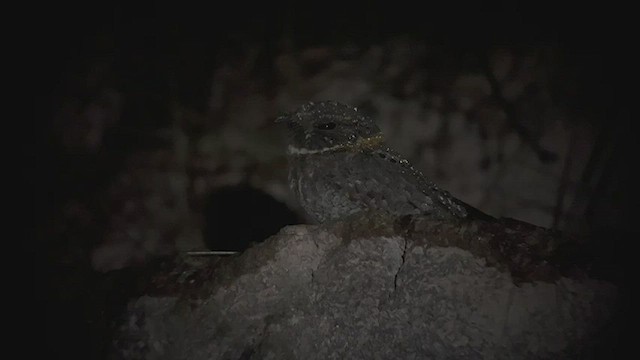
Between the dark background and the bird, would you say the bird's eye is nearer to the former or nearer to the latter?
the bird

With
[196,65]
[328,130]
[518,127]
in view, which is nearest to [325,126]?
[328,130]

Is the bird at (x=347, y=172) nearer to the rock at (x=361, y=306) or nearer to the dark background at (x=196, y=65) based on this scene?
the rock at (x=361, y=306)

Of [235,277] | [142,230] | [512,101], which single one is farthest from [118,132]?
[512,101]

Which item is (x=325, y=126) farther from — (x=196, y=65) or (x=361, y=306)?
(x=196, y=65)

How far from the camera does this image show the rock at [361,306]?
39.4 inches

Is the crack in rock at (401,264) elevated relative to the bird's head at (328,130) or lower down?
lower down

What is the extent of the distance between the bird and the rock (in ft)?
0.94

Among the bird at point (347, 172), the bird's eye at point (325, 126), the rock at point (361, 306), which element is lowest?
the rock at point (361, 306)

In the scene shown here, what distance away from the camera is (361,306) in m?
1.06

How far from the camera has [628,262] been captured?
3.34 ft

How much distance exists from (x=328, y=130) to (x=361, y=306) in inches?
24.9

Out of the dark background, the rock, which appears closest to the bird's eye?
the rock

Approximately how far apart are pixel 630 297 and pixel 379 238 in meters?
0.51

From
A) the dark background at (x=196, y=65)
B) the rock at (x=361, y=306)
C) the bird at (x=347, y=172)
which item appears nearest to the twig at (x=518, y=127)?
the dark background at (x=196, y=65)
